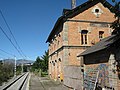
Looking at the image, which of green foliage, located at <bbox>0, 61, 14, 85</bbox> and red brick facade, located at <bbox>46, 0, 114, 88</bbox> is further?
green foliage, located at <bbox>0, 61, 14, 85</bbox>

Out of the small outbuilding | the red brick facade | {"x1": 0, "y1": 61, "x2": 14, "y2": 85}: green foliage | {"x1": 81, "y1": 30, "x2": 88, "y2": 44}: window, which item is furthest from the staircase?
{"x1": 0, "y1": 61, "x2": 14, "y2": 85}: green foliage

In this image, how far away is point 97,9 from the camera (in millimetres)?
25328

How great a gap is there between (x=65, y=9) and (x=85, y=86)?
10.8 metres

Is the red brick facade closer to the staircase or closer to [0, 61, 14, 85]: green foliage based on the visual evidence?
the staircase

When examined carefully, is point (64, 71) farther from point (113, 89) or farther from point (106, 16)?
point (113, 89)

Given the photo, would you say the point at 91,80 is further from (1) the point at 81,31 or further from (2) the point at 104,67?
(1) the point at 81,31

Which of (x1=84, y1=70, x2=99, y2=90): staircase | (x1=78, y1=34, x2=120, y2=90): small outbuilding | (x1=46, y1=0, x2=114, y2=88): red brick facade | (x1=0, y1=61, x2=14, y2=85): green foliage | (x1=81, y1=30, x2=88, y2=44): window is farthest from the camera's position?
(x1=0, y1=61, x2=14, y2=85): green foliage

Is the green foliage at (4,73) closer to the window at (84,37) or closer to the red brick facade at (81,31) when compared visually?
the red brick facade at (81,31)

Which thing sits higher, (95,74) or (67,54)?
(67,54)

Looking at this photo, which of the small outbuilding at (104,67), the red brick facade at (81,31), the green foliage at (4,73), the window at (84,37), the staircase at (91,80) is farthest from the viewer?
the green foliage at (4,73)

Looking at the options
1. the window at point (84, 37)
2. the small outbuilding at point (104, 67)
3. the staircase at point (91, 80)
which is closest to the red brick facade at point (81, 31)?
the window at point (84, 37)

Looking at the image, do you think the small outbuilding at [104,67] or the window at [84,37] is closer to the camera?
the small outbuilding at [104,67]

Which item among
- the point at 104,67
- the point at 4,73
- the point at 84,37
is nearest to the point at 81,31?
→ the point at 84,37

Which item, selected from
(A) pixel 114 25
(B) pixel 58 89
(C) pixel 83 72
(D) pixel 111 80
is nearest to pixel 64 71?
(B) pixel 58 89
